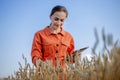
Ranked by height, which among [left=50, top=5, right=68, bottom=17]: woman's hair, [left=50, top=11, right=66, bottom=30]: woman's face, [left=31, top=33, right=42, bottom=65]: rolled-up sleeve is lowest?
[left=31, top=33, right=42, bottom=65]: rolled-up sleeve

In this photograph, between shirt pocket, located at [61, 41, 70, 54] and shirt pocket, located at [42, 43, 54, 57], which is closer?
shirt pocket, located at [42, 43, 54, 57]

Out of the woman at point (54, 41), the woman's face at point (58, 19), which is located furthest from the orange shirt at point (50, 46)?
the woman's face at point (58, 19)

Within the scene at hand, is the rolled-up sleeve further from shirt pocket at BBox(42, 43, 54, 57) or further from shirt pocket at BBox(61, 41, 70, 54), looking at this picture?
shirt pocket at BBox(61, 41, 70, 54)

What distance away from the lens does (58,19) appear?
3066 mm

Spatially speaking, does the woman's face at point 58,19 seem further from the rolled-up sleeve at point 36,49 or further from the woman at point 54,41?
the rolled-up sleeve at point 36,49

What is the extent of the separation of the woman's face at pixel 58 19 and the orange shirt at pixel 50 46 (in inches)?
5.8

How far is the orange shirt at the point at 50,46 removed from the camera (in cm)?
302

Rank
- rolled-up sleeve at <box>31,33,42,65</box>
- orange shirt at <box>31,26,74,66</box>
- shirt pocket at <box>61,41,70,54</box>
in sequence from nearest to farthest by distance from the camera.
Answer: rolled-up sleeve at <box>31,33,42,65</box>
orange shirt at <box>31,26,74,66</box>
shirt pocket at <box>61,41,70,54</box>

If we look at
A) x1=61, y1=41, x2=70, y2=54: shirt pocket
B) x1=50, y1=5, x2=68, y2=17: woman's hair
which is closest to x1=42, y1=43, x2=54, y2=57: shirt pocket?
x1=61, y1=41, x2=70, y2=54: shirt pocket

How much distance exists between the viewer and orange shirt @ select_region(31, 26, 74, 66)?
9.92ft

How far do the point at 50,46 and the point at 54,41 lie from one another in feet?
0.37

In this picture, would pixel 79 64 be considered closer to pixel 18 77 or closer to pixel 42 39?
pixel 18 77

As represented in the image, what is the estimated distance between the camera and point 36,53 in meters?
2.93

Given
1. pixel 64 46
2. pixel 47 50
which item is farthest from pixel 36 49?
pixel 64 46
